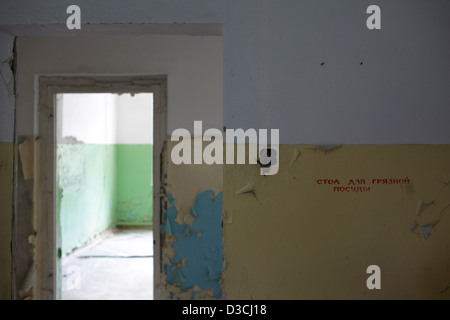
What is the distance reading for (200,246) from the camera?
3.03 metres

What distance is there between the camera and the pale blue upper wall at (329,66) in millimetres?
1681

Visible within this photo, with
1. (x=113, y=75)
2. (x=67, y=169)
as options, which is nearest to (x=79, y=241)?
(x=67, y=169)

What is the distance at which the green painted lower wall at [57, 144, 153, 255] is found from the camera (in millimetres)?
4832

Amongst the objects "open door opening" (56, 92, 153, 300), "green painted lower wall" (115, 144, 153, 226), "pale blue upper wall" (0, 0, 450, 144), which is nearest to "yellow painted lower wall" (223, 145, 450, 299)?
"pale blue upper wall" (0, 0, 450, 144)

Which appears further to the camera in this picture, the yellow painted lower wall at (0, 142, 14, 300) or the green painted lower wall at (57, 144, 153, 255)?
the green painted lower wall at (57, 144, 153, 255)

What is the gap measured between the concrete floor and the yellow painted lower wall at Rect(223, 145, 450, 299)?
222cm

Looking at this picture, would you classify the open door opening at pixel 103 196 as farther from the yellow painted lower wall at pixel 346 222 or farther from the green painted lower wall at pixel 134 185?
the yellow painted lower wall at pixel 346 222

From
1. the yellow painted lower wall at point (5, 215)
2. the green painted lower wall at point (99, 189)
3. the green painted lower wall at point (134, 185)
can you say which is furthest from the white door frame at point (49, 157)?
the green painted lower wall at point (134, 185)

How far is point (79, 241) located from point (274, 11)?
4473 mm

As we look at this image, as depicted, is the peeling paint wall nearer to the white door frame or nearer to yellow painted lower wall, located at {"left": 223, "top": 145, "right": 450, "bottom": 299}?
the white door frame

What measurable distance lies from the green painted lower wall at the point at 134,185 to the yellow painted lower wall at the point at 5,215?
4.75 m

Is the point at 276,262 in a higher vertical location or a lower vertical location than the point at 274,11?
lower

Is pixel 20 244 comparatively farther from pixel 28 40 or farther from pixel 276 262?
pixel 276 262

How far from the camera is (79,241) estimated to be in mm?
5203
